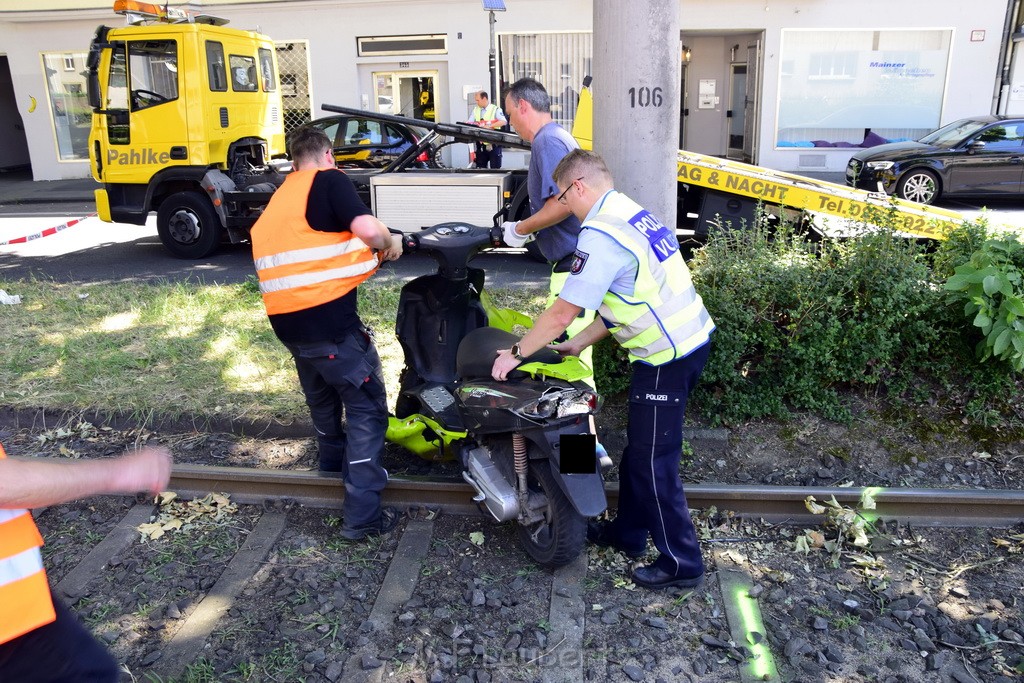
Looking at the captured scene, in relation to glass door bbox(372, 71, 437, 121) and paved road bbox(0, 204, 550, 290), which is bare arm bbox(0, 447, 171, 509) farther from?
glass door bbox(372, 71, 437, 121)

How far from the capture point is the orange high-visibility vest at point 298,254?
3.78m

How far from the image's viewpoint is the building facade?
1884 centimetres

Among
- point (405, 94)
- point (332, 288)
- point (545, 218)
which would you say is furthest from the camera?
point (405, 94)

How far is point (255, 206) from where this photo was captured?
10.7 meters

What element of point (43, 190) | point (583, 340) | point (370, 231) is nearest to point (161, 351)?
point (370, 231)

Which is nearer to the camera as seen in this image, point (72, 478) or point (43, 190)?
point (72, 478)

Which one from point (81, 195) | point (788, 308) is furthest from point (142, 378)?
point (81, 195)

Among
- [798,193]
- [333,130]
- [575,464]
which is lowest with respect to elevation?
[575,464]

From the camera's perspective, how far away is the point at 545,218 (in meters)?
4.51

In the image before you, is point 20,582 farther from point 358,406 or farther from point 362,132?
point 362,132

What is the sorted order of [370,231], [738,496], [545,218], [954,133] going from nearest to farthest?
1. [370,231]
2. [738,496]
3. [545,218]
4. [954,133]

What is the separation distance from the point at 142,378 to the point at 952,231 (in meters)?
5.54

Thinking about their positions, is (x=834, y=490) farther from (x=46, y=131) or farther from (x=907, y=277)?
(x=46, y=131)

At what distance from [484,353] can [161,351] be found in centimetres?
348
